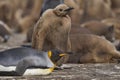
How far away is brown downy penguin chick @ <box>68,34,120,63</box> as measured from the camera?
9.05 m

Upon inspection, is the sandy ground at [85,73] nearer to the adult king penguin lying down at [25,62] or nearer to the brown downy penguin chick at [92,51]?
the adult king penguin lying down at [25,62]

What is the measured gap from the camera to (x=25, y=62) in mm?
6758

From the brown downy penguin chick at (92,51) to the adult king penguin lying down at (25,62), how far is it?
6.65ft

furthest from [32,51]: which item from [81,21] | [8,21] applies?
[8,21]

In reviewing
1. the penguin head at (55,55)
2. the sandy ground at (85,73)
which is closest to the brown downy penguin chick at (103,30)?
the sandy ground at (85,73)

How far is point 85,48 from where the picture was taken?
9.21m

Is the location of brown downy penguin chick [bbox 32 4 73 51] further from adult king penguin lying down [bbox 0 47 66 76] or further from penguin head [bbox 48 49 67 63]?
adult king penguin lying down [bbox 0 47 66 76]

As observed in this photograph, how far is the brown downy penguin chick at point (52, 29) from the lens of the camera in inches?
318

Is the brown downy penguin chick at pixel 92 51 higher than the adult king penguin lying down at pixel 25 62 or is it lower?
lower

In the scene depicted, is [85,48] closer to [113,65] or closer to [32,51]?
[113,65]

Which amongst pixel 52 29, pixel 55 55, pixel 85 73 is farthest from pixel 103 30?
pixel 55 55

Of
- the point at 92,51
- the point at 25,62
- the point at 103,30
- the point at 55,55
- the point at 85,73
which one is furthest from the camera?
the point at 103,30

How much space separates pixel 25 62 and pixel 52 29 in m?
1.47

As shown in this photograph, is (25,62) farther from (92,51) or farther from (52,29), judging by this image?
(92,51)
